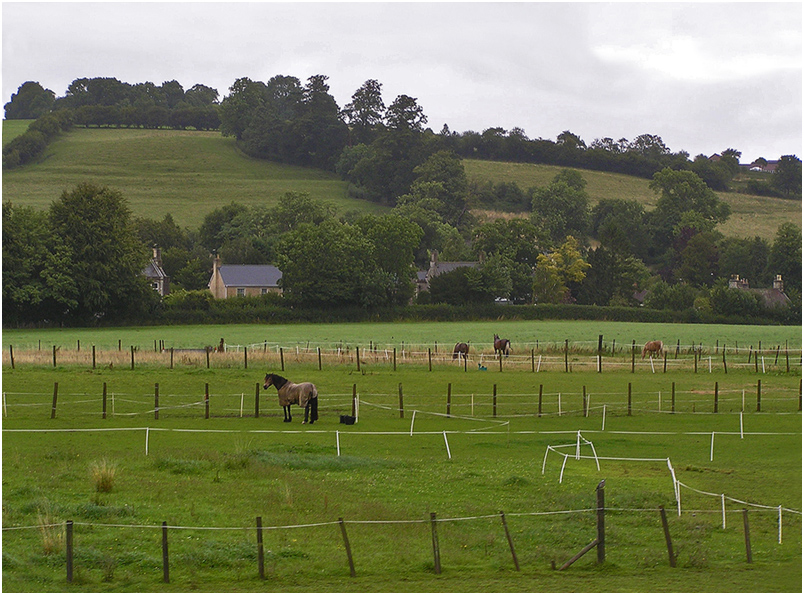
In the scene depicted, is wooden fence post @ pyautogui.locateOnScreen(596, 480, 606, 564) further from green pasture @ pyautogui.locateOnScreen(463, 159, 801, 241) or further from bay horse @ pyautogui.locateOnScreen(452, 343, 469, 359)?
green pasture @ pyautogui.locateOnScreen(463, 159, 801, 241)

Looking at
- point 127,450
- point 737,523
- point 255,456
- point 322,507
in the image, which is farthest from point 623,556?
point 127,450

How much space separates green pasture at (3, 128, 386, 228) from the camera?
16538 centimetres

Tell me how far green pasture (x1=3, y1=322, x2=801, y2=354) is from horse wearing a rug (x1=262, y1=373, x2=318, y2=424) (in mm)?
28388

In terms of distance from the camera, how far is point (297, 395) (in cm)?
3216

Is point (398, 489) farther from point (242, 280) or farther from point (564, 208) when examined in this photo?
point (564, 208)

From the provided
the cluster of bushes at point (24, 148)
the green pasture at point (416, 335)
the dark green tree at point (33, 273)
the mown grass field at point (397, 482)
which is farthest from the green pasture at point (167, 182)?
the mown grass field at point (397, 482)

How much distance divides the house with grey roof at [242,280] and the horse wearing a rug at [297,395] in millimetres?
83331

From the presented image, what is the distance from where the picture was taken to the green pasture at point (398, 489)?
1603 cm

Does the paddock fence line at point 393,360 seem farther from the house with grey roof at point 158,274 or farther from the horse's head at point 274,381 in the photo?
the house with grey roof at point 158,274

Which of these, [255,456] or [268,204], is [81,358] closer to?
[255,456]

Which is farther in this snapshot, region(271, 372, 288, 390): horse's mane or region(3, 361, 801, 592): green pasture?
region(271, 372, 288, 390): horse's mane

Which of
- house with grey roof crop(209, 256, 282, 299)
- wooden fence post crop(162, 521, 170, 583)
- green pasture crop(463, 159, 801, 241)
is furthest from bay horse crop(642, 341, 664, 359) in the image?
green pasture crop(463, 159, 801, 241)

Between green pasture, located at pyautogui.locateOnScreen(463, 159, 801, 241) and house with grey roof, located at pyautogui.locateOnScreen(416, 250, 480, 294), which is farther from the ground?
green pasture, located at pyautogui.locateOnScreen(463, 159, 801, 241)

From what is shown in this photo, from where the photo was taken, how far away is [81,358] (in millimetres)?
50938
